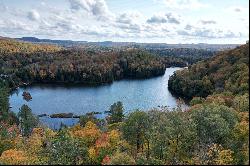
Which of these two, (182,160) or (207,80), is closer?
(182,160)

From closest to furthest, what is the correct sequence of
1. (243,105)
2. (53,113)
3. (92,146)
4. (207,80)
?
(92,146) → (243,105) → (53,113) → (207,80)

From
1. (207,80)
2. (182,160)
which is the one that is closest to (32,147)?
(182,160)

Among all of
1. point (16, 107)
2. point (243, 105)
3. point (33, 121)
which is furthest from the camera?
point (16, 107)

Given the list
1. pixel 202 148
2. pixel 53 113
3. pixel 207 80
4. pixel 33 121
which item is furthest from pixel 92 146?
pixel 207 80

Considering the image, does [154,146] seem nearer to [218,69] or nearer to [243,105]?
[243,105]

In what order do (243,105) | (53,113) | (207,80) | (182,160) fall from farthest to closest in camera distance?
(207,80), (53,113), (243,105), (182,160)

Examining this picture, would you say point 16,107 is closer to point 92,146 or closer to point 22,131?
point 22,131

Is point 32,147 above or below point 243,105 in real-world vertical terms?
below

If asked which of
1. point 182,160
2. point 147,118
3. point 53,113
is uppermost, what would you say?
point 147,118

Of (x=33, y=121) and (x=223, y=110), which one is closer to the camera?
(x=223, y=110)

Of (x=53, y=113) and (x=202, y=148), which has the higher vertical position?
(x=202, y=148)
